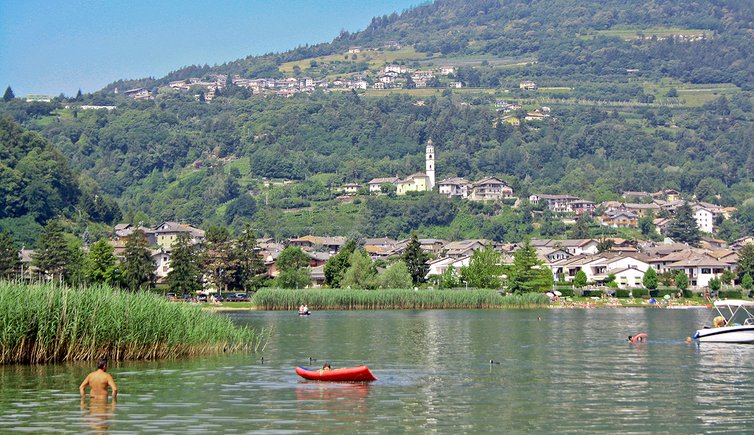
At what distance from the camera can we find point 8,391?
111 feet

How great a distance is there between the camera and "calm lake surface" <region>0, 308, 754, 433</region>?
2948cm

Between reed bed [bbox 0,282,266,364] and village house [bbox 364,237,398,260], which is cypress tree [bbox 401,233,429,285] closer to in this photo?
village house [bbox 364,237,398,260]

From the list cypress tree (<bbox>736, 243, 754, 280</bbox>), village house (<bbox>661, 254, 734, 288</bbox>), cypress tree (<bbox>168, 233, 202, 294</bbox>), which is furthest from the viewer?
village house (<bbox>661, 254, 734, 288</bbox>)

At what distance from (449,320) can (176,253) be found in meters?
32.3

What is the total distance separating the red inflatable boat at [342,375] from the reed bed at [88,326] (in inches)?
259

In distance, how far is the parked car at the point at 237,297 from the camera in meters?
106

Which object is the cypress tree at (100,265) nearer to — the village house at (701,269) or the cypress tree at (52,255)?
the cypress tree at (52,255)

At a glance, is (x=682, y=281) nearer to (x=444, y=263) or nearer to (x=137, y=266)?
(x=444, y=263)

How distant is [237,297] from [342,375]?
7151 centimetres

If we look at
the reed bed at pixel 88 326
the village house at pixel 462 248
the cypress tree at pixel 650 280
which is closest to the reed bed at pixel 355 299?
the cypress tree at pixel 650 280

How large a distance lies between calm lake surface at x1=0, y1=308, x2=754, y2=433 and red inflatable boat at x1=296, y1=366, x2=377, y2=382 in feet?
1.26

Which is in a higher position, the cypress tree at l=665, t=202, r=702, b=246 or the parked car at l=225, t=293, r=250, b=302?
the cypress tree at l=665, t=202, r=702, b=246

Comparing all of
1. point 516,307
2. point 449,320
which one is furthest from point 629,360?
point 516,307

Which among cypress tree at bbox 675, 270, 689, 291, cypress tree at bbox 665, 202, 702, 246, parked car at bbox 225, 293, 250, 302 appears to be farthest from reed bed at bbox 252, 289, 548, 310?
cypress tree at bbox 665, 202, 702, 246
